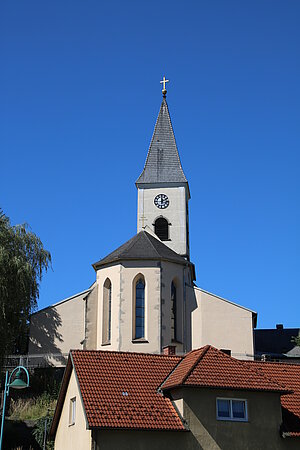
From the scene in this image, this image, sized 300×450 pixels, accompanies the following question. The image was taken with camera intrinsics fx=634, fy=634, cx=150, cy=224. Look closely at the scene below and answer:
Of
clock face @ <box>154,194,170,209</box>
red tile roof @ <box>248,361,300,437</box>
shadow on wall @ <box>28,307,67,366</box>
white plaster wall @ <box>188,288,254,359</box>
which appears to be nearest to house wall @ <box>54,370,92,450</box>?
red tile roof @ <box>248,361,300,437</box>

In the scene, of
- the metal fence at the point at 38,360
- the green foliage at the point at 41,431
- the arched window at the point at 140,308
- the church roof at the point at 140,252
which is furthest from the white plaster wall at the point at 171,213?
the green foliage at the point at 41,431

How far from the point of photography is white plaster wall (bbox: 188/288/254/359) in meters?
39.4

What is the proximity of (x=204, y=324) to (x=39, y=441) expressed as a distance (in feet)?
53.7

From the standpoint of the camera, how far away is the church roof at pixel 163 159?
1956 inches

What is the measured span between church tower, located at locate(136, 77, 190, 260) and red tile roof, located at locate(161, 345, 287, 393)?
26.7 m

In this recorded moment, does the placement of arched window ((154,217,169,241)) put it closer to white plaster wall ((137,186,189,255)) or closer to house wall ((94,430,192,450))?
white plaster wall ((137,186,189,255))

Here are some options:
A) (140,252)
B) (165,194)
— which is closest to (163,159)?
(165,194)

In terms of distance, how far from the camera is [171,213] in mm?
48406

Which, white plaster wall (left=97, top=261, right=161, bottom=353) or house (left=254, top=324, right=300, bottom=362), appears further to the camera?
house (left=254, top=324, right=300, bottom=362)

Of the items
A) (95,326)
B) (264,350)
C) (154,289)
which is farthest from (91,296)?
(264,350)

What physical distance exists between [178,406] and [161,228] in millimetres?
30116

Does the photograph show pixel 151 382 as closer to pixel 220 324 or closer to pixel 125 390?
pixel 125 390

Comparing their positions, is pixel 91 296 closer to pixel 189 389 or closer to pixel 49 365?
pixel 49 365

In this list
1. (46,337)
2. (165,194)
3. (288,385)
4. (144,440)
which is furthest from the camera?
(165,194)
